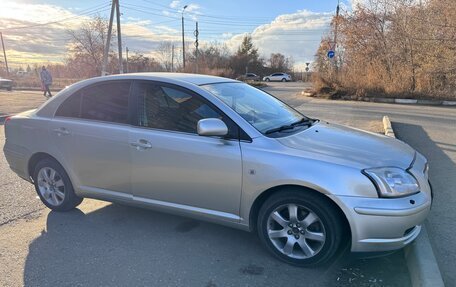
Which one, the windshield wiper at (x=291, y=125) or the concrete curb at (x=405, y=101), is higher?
the windshield wiper at (x=291, y=125)

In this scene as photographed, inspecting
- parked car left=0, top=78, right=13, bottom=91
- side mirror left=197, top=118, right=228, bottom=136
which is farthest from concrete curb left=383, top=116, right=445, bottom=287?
parked car left=0, top=78, right=13, bottom=91

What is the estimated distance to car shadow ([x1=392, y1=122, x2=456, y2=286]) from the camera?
3.36 m

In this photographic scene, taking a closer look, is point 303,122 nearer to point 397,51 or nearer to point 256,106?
point 256,106

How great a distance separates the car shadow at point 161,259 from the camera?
124 inches

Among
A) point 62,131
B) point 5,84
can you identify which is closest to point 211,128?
point 62,131

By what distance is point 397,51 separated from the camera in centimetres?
2209

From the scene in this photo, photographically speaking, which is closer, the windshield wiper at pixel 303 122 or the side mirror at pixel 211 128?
the side mirror at pixel 211 128

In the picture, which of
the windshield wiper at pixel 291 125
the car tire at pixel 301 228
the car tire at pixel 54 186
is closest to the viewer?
the car tire at pixel 301 228

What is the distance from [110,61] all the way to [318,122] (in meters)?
44.8

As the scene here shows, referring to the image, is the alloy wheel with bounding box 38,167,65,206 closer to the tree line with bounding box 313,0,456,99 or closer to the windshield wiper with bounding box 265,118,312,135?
the windshield wiper with bounding box 265,118,312,135

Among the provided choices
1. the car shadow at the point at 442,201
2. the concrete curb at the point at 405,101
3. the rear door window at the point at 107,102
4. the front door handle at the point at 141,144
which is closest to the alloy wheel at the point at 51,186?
the rear door window at the point at 107,102

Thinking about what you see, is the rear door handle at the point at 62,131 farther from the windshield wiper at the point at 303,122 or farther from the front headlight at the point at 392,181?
the front headlight at the point at 392,181

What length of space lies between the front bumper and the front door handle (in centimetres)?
182

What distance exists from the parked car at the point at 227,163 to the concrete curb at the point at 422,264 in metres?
0.21
